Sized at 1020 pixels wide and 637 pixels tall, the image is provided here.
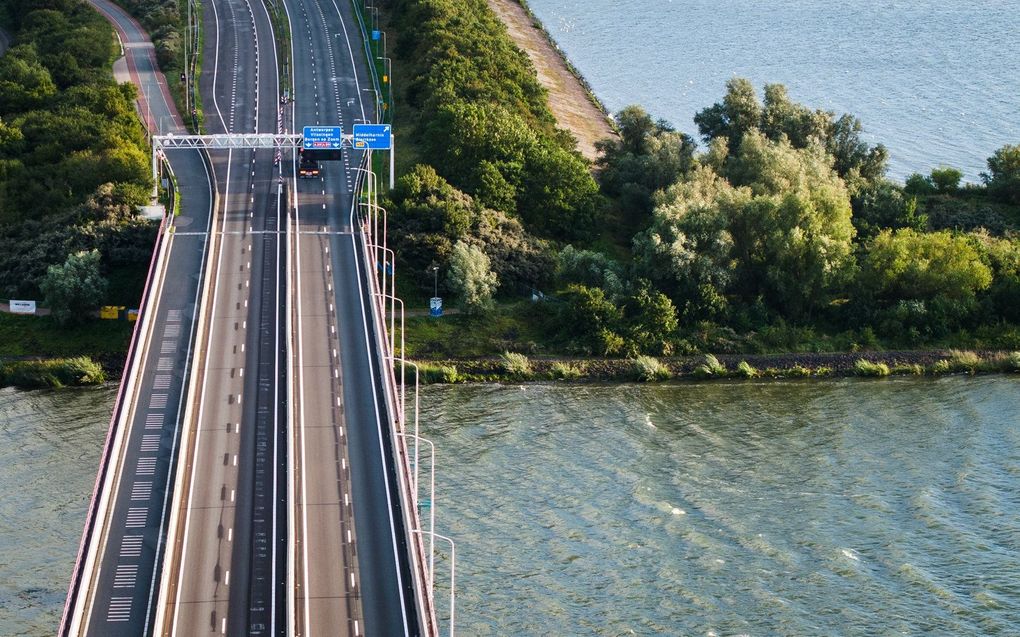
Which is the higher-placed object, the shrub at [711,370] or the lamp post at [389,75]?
the lamp post at [389,75]

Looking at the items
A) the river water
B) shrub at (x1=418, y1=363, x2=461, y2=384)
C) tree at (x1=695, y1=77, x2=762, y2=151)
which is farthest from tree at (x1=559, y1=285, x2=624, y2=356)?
tree at (x1=695, y1=77, x2=762, y2=151)

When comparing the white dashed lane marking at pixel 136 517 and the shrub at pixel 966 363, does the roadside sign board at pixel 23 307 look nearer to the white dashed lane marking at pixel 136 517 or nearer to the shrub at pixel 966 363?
the white dashed lane marking at pixel 136 517

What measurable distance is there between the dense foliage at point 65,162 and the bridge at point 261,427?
11.3ft

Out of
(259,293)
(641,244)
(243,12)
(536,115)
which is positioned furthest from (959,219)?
(243,12)

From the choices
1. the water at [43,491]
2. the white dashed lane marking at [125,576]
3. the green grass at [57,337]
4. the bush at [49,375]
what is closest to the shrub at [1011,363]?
the water at [43,491]

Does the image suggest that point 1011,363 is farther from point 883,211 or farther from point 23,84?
point 23,84

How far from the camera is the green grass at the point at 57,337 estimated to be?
87.8 m

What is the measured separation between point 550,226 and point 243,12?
189 feet

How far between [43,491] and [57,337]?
78.8 feet

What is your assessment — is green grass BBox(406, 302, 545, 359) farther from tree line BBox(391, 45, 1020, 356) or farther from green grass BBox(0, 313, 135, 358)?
green grass BBox(0, 313, 135, 358)

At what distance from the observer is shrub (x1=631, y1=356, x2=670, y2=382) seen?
86.8 meters

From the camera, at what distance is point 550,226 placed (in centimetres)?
Result: 10331

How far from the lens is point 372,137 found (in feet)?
329

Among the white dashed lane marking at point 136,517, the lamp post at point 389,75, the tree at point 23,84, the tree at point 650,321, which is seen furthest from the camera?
the lamp post at point 389,75
